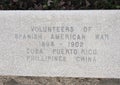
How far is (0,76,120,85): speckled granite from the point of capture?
9.57ft

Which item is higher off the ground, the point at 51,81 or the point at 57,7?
the point at 57,7

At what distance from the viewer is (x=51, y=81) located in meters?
2.99

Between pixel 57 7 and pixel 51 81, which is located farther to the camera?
pixel 57 7

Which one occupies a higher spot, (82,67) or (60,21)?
(60,21)

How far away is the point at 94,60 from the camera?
8.66 ft

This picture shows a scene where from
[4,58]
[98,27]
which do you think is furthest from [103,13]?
[4,58]

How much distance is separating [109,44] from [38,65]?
Answer: 674mm

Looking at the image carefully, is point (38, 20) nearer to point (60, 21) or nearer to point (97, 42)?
point (60, 21)

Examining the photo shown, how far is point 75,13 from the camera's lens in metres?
2.59

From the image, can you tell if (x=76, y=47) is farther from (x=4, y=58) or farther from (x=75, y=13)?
(x=4, y=58)

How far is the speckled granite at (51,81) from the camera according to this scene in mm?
2918

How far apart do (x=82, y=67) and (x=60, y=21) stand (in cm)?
46

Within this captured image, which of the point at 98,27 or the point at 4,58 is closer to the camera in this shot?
the point at 98,27

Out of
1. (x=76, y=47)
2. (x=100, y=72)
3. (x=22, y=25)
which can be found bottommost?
(x=100, y=72)
